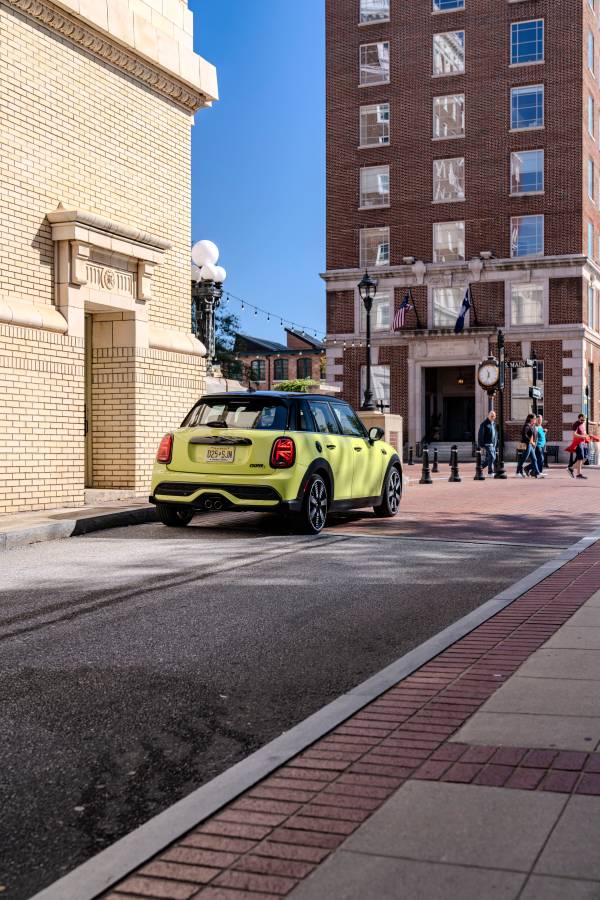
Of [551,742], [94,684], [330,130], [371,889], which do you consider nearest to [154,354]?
[94,684]

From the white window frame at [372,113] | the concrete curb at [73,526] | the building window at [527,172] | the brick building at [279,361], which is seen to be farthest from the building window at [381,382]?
the brick building at [279,361]

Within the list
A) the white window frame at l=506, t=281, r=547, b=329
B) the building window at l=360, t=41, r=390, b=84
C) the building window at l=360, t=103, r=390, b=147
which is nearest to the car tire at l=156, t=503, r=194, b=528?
the white window frame at l=506, t=281, r=547, b=329

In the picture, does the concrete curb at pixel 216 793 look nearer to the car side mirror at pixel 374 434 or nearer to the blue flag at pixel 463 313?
the car side mirror at pixel 374 434

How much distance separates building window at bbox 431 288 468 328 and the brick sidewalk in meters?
40.3

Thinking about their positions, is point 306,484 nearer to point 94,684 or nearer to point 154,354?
point 154,354

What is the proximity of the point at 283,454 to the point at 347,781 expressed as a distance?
8.11m

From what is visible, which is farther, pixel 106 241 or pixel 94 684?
pixel 106 241

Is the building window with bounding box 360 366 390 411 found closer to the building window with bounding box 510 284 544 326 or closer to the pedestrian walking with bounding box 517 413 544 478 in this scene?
the building window with bounding box 510 284 544 326

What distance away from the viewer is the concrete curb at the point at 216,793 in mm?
2934

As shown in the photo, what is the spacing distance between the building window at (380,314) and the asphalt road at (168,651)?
35.5 m

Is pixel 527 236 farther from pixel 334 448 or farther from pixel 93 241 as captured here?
pixel 334 448

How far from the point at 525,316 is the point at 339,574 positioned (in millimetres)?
36332

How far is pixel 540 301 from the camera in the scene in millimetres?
43312

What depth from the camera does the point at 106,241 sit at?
14.8 metres
